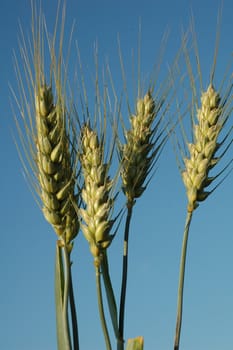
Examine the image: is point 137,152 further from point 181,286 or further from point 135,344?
point 135,344

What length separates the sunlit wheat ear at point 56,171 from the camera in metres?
1.58

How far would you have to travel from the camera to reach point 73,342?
1.59m

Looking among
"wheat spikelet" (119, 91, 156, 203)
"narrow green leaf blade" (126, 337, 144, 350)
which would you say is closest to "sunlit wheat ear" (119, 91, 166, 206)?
"wheat spikelet" (119, 91, 156, 203)

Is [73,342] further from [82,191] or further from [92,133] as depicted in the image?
[92,133]

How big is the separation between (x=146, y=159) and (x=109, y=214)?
304 millimetres

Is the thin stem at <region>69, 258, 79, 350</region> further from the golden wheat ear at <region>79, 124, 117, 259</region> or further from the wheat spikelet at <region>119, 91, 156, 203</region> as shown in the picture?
the wheat spikelet at <region>119, 91, 156, 203</region>

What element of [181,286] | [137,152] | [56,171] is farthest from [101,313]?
[137,152]

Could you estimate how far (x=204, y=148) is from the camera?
1881 millimetres

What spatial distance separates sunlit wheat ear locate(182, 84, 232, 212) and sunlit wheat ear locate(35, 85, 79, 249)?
444mm

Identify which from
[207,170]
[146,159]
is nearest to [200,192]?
[207,170]

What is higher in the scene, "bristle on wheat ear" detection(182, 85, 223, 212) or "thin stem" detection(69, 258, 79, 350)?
"bristle on wheat ear" detection(182, 85, 223, 212)

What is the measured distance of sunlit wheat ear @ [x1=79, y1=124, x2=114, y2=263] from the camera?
5.16 feet

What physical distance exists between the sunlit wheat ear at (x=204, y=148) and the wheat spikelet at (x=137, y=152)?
0.52 feet

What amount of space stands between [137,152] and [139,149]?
13mm
